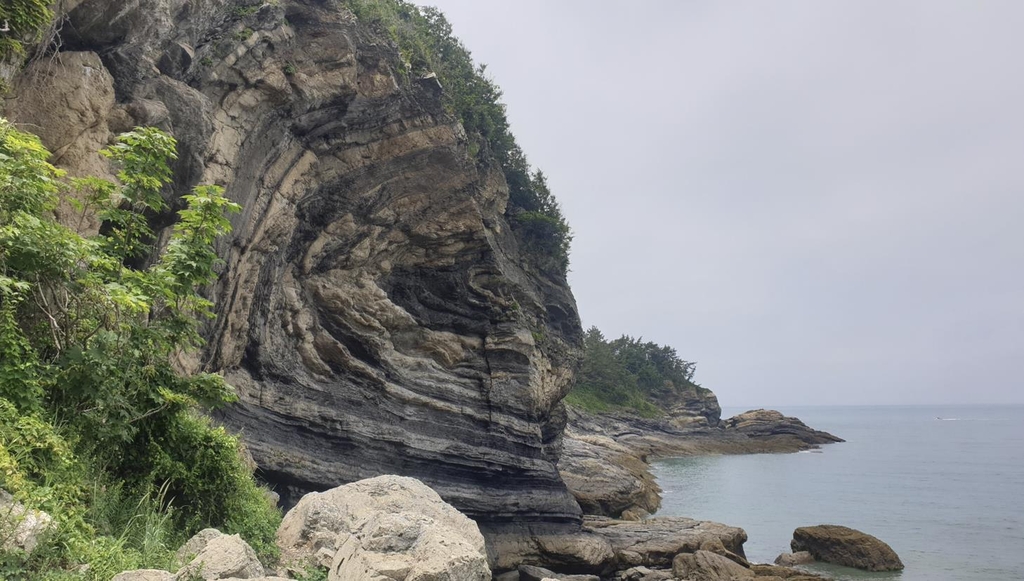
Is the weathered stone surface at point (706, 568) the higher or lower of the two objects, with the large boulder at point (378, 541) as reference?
lower

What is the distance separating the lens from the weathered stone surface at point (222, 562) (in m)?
4.54

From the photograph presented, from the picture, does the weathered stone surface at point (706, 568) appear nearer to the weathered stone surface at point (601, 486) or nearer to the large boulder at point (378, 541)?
the weathered stone surface at point (601, 486)

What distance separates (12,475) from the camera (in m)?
4.36

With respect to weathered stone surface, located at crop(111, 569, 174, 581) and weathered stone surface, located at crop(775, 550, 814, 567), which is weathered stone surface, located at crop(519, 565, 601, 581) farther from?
weathered stone surface, located at crop(111, 569, 174, 581)

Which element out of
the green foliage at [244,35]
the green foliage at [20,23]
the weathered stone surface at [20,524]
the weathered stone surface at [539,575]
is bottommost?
the weathered stone surface at [539,575]

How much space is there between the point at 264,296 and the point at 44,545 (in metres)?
13.1

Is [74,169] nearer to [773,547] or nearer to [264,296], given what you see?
[264,296]

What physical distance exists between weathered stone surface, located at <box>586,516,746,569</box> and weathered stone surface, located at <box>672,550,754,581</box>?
3.81 ft

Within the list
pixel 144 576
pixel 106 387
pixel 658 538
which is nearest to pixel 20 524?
pixel 144 576

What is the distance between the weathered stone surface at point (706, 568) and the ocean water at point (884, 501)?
5234 mm

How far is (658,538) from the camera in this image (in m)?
22.1

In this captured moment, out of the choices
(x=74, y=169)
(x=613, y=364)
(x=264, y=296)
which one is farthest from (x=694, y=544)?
(x=613, y=364)

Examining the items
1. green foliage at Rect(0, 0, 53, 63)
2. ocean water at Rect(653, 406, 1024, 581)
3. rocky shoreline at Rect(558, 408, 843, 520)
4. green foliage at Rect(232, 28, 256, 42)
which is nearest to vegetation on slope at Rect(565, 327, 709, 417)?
rocky shoreline at Rect(558, 408, 843, 520)

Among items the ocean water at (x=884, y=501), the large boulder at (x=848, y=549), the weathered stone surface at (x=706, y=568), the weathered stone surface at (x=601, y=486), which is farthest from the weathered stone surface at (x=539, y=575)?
the large boulder at (x=848, y=549)
